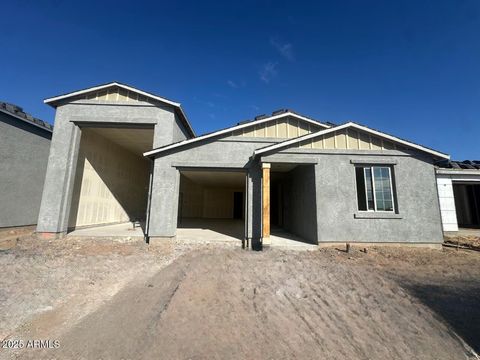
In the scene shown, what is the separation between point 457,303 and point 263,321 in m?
4.05

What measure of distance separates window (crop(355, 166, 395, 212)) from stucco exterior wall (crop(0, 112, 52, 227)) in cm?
1695

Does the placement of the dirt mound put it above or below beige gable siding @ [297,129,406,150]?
below

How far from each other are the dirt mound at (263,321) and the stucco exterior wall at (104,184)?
9.24 m

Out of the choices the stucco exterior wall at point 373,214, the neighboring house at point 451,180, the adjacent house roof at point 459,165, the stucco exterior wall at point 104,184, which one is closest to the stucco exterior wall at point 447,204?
the neighboring house at point 451,180

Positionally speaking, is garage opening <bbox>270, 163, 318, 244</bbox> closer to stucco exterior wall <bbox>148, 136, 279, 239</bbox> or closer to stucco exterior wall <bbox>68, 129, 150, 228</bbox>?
stucco exterior wall <bbox>148, 136, 279, 239</bbox>

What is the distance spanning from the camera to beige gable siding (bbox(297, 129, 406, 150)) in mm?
9156

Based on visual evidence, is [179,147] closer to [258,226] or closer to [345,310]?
[258,226]

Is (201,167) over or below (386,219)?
over

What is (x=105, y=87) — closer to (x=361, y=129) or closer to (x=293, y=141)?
(x=293, y=141)

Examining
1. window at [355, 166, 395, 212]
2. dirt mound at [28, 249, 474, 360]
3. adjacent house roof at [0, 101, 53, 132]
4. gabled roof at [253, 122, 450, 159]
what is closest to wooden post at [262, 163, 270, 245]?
gabled roof at [253, 122, 450, 159]

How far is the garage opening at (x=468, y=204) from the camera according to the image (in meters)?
15.2

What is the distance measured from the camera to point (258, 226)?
9.35 metres

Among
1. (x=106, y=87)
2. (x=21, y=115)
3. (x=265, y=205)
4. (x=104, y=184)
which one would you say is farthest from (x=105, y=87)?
(x=265, y=205)

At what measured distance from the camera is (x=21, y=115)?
460 inches
